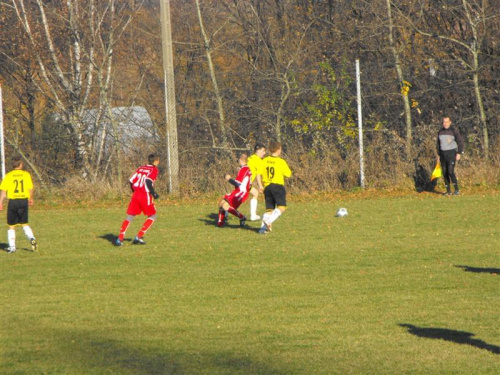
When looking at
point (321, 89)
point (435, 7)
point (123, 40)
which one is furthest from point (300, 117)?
point (123, 40)

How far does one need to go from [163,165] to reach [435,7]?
9418 mm

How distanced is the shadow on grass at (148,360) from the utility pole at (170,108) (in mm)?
13792

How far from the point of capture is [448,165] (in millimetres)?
19375

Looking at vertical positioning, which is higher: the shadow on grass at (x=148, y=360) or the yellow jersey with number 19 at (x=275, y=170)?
the yellow jersey with number 19 at (x=275, y=170)

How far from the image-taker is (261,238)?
14.8 metres

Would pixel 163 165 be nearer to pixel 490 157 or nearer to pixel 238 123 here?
pixel 238 123

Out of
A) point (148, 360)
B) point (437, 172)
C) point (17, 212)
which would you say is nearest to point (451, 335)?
point (148, 360)

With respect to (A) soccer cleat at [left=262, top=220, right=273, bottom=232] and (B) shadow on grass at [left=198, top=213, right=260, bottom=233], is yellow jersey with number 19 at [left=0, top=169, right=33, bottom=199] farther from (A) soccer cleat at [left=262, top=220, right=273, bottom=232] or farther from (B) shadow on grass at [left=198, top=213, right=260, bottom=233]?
(A) soccer cleat at [left=262, top=220, right=273, bottom=232]

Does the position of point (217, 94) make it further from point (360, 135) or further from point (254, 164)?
point (254, 164)

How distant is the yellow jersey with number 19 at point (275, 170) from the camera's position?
15.0 m

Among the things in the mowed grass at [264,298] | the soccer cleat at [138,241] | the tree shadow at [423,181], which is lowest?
the mowed grass at [264,298]

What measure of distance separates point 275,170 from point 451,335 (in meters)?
7.60

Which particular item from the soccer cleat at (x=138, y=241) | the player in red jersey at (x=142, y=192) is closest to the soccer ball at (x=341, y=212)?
the player in red jersey at (x=142, y=192)

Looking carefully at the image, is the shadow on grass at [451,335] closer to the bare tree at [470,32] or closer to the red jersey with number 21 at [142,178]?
the red jersey with number 21 at [142,178]
